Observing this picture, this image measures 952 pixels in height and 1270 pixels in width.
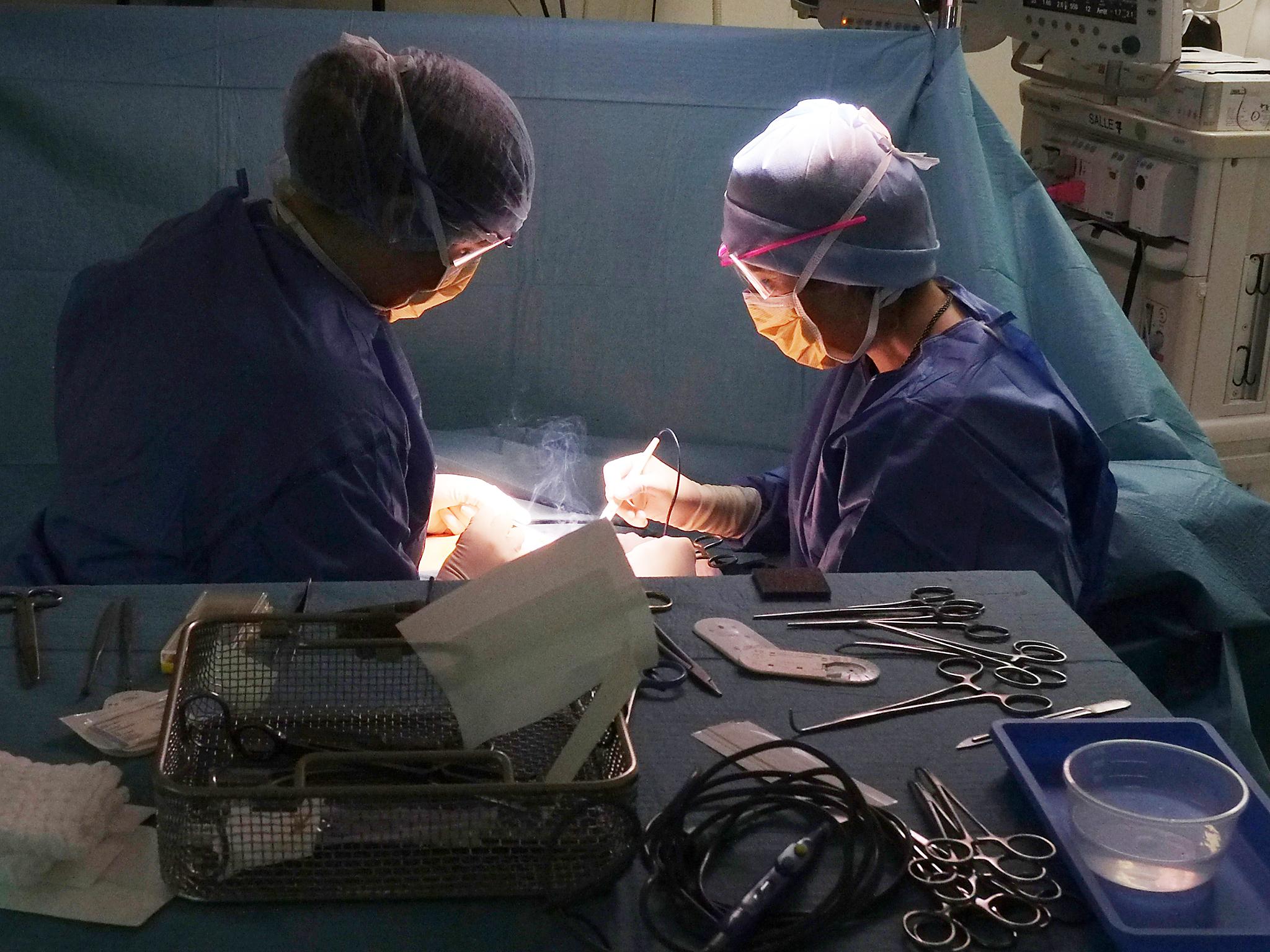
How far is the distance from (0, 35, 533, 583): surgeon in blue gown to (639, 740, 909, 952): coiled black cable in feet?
Result: 2.65

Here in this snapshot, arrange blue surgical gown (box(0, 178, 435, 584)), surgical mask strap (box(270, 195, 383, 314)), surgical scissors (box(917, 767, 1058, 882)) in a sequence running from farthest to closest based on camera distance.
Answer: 1. surgical mask strap (box(270, 195, 383, 314))
2. blue surgical gown (box(0, 178, 435, 584))
3. surgical scissors (box(917, 767, 1058, 882))

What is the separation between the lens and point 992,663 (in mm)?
1287

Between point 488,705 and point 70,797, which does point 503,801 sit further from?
point 70,797

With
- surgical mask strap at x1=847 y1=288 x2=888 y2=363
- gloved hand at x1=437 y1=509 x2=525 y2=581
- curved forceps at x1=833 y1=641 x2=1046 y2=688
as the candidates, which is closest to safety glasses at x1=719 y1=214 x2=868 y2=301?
surgical mask strap at x1=847 y1=288 x2=888 y2=363

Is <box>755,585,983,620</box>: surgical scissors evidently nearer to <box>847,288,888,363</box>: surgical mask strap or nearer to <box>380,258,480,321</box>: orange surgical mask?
<box>847,288,888,363</box>: surgical mask strap

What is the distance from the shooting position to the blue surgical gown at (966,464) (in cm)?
183

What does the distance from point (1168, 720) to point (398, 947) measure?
2.20 ft

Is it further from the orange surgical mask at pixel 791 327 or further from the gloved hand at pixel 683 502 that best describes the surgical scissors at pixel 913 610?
the gloved hand at pixel 683 502

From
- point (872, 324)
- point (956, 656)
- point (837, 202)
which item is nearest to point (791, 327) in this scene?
point (872, 324)

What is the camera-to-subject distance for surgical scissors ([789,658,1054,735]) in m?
1.18

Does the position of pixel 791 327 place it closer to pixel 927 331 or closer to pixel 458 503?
pixel 927 331

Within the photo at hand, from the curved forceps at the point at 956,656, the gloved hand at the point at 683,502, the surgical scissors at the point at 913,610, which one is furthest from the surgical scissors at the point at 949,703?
the gloved hand at the point at 683,502

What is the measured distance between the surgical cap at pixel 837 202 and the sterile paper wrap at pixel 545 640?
1027 millimetres

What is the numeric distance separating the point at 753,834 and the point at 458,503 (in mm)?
1385
